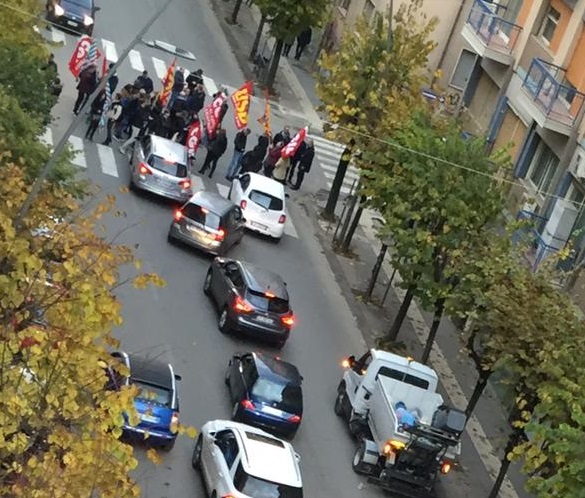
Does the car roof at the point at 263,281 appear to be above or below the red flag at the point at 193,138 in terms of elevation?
below

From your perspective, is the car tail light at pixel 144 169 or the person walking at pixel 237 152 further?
the person walking at pixel 237 152

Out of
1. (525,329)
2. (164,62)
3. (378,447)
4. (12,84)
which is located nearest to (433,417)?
(378,447)

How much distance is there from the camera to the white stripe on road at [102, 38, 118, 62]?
41.8m

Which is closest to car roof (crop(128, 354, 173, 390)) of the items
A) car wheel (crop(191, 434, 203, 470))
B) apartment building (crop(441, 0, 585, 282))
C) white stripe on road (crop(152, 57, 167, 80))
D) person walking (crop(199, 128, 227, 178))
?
car wheel (crop(191, 434, 203, 470))

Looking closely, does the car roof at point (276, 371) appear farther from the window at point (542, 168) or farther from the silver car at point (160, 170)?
→ the window at point (542, 168)

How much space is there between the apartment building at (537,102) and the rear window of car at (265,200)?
6100 millimetres

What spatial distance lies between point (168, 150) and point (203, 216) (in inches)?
135

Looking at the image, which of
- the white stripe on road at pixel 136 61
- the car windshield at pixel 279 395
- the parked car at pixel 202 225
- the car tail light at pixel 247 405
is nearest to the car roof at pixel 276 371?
the car windshield at pixel 279 395

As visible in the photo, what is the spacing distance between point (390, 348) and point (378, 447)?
6431mm

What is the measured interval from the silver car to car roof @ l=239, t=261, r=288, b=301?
16.2 feet

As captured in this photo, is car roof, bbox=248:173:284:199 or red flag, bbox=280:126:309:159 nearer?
car roof, bbox=248:173:284:199

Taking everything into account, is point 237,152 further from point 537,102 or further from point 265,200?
point 537,102

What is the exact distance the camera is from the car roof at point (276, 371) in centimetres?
2472

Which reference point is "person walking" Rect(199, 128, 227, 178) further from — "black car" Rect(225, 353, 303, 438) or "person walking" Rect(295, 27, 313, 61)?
"person walking" Rect(295, 27, 313, 61)
